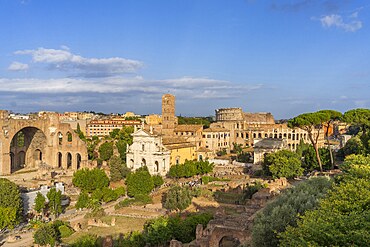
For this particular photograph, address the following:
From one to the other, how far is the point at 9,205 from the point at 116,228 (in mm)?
8876

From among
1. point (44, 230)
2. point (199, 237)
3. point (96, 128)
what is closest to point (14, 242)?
point (44, 230)

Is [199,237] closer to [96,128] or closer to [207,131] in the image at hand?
[207,131]

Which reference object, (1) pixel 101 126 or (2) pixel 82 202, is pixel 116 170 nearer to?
(2) pixel 82 202

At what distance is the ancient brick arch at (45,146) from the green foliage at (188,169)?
16.5 metres

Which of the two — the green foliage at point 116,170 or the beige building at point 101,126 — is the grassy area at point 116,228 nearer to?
the green foliage at point 116,170

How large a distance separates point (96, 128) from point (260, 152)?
67123mm

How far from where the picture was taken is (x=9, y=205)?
1203 inches

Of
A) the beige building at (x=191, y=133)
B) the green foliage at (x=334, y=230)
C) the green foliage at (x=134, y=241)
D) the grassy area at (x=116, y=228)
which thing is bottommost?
the grassy area at (x=116, y=228)

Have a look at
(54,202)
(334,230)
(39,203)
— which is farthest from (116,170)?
(334,230)

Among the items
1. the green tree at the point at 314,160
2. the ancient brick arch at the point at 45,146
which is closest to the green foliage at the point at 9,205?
the ancient brick arch at the point at 45,146

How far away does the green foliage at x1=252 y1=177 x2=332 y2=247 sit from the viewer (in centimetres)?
1702

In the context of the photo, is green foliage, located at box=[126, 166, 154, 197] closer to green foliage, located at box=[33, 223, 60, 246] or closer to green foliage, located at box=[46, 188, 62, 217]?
green foliage, located at box=[46, 188, 62, 217]

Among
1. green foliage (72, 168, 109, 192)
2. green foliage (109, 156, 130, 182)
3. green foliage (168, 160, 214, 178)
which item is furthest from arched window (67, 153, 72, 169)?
green foliage (72, 168, 109, 192)

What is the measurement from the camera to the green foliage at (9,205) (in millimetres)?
28609
